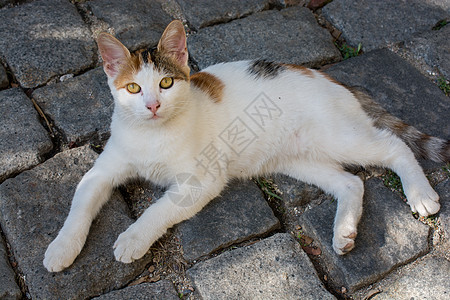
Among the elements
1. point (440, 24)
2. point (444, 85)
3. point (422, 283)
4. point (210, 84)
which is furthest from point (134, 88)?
point (440, 24)

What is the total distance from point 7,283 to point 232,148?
5.17 ft

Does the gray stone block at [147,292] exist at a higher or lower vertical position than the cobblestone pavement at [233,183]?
lower

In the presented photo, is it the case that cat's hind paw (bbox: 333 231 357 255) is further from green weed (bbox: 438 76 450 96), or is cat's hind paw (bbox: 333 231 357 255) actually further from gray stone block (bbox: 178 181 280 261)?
green weed (bbox: 438 76 450 96)

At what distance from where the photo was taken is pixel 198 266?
266 cm

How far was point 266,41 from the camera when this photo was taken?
13.2 feet

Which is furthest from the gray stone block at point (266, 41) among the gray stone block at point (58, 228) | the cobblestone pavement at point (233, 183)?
the gray stone block at point (58, 228)

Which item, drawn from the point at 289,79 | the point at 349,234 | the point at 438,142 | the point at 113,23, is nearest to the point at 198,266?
the point at 349,234

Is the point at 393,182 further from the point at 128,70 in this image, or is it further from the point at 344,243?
the point at 128,70

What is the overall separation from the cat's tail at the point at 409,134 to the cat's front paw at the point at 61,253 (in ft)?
7.12

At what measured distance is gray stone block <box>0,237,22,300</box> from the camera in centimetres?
247

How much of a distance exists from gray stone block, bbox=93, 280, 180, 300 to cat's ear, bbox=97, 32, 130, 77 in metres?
1.26

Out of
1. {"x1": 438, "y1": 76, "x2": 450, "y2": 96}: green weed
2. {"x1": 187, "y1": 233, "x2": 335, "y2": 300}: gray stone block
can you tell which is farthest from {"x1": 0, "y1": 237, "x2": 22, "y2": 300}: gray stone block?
{"x1": 438, "y1": 76, "x2": 450, "y2": 96}: green weed

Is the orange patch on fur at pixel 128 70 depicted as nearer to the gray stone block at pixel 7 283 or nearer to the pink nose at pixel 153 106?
the pink nose at pixel 153 106

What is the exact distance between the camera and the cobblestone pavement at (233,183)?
8.52 feet
